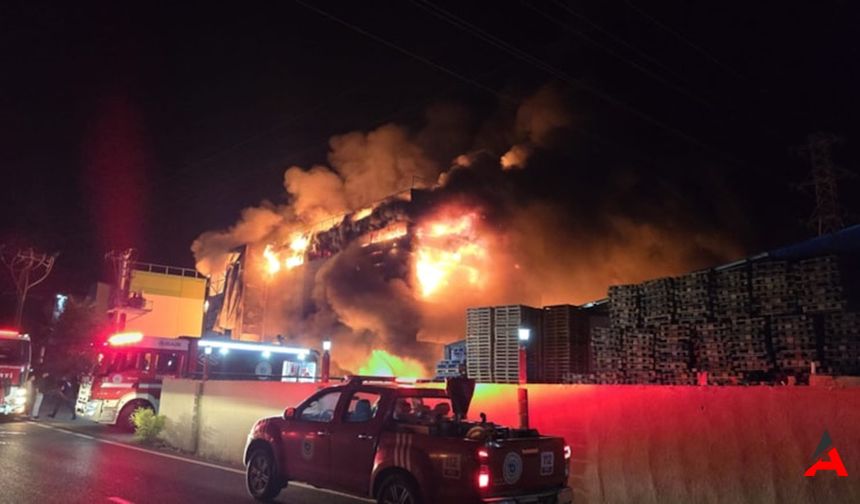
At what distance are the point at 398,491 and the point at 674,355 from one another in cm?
650

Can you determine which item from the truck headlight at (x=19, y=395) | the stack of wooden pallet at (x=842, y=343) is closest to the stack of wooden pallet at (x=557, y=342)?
the stack of wooden pallet at (x=842, y=343)

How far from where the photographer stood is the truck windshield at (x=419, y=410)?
6.78 m

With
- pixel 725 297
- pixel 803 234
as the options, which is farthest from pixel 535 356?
pixel 803 234

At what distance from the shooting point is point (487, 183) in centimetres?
2848

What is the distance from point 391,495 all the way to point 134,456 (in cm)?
757

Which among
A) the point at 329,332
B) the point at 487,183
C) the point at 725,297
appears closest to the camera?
the point at 725,297

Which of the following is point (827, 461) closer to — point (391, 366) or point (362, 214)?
point (391, 366)

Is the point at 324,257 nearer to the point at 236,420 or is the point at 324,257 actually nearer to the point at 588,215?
the point at 588,215

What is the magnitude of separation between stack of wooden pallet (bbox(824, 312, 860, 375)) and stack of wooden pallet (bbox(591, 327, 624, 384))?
11.2 ft

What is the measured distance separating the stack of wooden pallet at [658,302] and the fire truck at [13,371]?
57.7ft

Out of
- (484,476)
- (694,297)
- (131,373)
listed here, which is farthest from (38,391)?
(694,297)

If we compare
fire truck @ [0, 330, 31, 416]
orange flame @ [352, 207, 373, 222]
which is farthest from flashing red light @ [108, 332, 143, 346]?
orange flame @ [352, 207, 373, 222]

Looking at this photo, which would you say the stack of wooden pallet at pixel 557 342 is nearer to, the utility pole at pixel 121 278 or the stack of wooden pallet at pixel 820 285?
the stack of wooden pallet at pixel 820 285

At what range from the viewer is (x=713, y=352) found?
10.4 m
